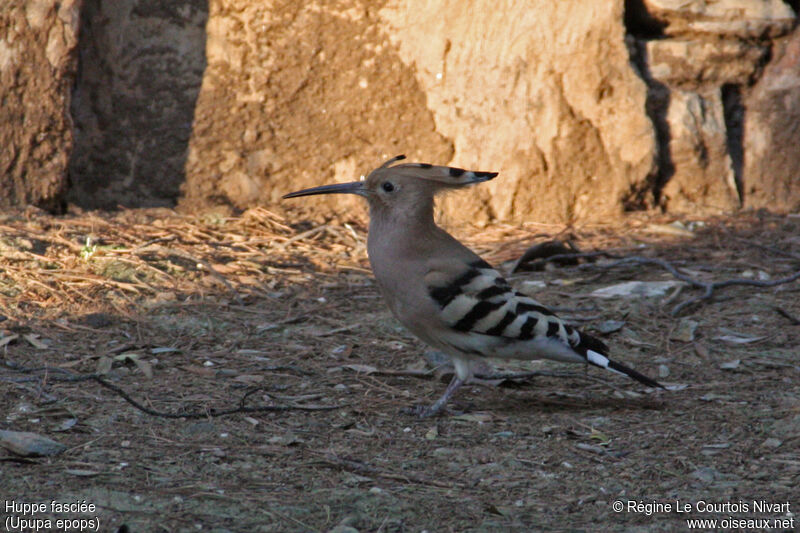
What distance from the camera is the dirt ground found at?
2613 millimetres

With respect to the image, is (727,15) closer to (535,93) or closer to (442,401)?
(535,93)

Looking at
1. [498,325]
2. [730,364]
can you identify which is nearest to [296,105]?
[498,325]

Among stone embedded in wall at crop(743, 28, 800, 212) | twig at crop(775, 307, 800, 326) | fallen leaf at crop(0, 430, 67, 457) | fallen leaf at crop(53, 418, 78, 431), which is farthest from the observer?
stone embedded in wall at crop(743, 28, 800, 212)

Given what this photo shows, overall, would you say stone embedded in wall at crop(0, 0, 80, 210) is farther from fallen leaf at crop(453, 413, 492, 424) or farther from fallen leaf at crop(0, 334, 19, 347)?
fallen leaf at crop(453, 413, 492, 424)

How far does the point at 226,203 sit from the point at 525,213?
1.93 meters

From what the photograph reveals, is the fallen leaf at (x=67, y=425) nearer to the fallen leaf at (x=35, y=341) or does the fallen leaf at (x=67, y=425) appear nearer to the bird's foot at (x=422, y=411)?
the fallen leaf at (x=35, y=341)

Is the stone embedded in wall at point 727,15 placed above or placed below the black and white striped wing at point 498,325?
above

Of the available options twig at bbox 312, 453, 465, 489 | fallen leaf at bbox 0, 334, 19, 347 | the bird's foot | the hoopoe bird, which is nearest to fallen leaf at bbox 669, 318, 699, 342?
the hoopoe bird

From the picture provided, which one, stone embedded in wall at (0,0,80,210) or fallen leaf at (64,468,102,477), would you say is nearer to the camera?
fallen leaf at (64,468,102,477)

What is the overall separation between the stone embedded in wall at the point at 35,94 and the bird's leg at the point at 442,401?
10.4 ft

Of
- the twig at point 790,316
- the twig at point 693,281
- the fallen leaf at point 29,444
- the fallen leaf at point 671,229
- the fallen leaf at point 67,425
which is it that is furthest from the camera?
the fallen leaf at point 671,229

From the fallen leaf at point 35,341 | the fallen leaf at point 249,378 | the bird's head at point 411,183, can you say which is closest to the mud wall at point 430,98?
the fallen leaf at point 35,341

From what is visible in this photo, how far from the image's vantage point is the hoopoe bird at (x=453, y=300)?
3455mm

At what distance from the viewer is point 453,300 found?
3461 millimetres
